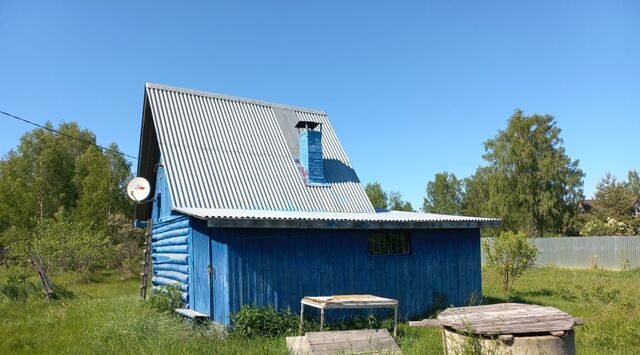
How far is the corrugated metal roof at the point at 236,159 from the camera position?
11945 mm

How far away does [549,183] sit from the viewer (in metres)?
38.9

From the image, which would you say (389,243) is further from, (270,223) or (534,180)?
(534,180)

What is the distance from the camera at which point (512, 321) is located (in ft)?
20.5

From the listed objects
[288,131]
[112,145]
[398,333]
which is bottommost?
[398,333]

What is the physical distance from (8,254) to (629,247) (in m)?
31.9

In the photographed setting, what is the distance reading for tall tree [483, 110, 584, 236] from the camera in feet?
126

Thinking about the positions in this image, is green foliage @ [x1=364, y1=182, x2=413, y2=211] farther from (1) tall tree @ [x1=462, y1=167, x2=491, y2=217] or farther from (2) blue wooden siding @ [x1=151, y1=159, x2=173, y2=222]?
(2) blue wooden siding @ [x1=151, y1=159, x2=173, y2=222]

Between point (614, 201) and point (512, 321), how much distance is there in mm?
39730

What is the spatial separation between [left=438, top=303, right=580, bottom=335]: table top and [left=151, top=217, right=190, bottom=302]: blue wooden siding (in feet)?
20.7

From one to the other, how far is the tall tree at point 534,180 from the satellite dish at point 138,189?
104 feet

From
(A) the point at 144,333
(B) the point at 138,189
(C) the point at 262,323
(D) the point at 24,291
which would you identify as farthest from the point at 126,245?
(C) the point at 262,323

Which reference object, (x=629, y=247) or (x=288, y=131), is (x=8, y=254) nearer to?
(x=288, y=131)

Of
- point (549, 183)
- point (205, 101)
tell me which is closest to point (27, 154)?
point (205, 101)

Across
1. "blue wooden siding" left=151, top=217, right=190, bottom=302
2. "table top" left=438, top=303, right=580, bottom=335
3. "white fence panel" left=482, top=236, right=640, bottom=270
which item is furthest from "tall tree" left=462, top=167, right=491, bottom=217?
"table top" left=438, top=303, right=580, bottom=335
